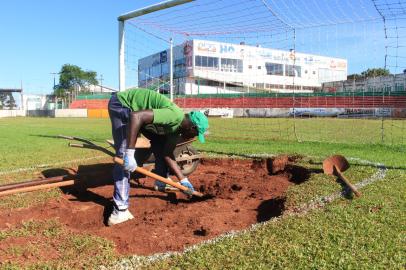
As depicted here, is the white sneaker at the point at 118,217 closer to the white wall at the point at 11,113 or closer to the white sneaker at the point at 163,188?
the white sneaker at the point at 163,188

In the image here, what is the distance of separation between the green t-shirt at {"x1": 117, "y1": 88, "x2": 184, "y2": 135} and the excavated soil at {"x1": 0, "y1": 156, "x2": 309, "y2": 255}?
1.14 metres

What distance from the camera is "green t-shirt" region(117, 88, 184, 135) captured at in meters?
4.92

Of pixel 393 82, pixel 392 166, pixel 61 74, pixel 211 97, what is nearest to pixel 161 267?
pixel 392 166

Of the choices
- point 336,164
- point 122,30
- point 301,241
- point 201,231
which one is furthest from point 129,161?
point 122,30

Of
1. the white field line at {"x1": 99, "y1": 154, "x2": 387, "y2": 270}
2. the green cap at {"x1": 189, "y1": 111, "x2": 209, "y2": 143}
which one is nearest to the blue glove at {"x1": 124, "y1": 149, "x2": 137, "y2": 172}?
the green cap at {"x1": 189, "y1": 111, "x2": 209, "y2": 143}

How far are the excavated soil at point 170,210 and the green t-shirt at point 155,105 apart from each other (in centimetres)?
114

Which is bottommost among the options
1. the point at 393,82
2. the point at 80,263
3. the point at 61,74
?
the point at 80,263

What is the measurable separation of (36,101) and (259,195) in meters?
85.4

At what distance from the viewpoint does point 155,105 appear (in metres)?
5.08

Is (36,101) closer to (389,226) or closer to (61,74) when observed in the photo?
(61,74)

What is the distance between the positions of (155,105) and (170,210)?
4.84 feet

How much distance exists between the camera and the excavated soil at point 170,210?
14.8ft

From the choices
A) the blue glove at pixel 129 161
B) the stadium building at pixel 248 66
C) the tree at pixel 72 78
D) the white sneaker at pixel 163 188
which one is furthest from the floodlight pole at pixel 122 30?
the tree at pixel 72 78

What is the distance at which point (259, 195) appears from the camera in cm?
636
